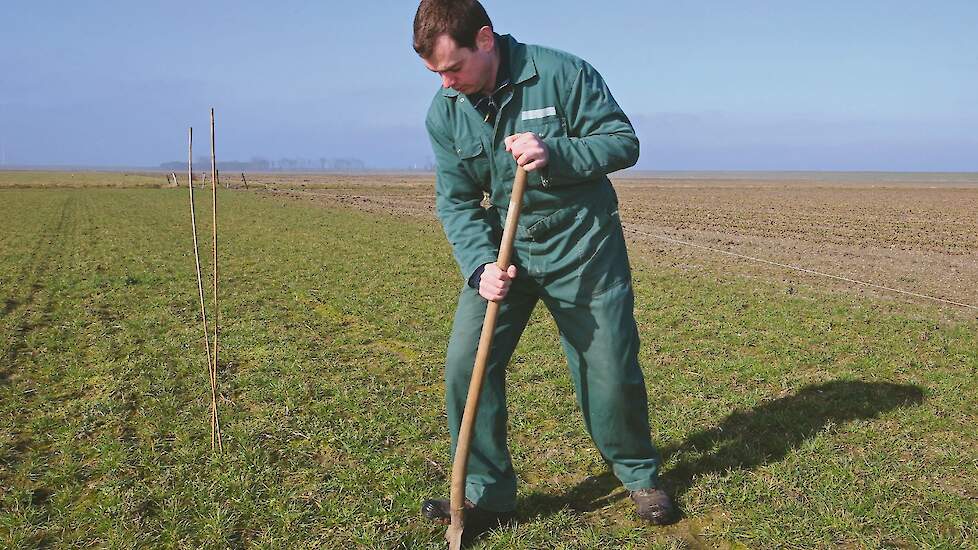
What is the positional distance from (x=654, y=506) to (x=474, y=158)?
186cm

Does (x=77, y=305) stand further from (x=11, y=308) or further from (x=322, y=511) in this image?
(x=322, y=511)

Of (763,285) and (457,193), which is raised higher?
(457,193)

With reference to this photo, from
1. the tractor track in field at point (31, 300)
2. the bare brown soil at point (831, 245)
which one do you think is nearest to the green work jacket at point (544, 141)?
the tractor track in field at point (31, 300)

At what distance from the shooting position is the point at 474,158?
3082 millimetres

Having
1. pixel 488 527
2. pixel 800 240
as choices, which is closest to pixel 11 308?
pixel 488 527

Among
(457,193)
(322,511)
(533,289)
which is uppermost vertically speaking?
(457,193)

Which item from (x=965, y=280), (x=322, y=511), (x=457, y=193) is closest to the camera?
(x=457, y=193)

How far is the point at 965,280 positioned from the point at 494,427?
11.5 metres

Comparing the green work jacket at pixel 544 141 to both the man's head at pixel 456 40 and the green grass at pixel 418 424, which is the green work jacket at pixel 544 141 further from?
the green grass at pixel 418 424

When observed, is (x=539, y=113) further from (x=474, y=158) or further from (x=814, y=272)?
(x=814, y=272)

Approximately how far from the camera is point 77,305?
29.7ft

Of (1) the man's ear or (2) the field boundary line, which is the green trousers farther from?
(2) the field boundary line

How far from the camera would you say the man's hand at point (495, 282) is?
9.42 ft

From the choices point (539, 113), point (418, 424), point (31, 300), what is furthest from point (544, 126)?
point (31, 300)
